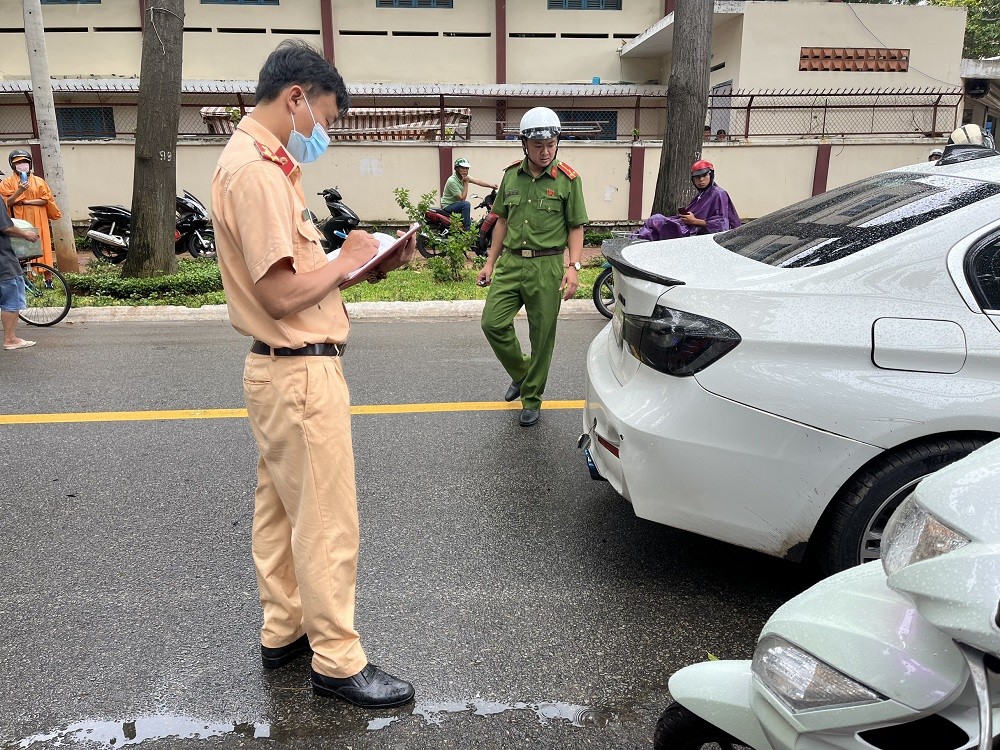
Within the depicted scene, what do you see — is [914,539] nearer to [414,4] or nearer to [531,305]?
[531,305]

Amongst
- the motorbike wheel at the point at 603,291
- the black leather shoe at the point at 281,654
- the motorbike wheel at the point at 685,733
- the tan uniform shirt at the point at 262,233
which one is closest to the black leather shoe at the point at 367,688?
the black leather shoe at the point at 281,654

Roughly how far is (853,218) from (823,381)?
2.67 ft

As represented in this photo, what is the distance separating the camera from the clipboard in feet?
7.27

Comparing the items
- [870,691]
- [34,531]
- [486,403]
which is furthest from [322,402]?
[486,403]

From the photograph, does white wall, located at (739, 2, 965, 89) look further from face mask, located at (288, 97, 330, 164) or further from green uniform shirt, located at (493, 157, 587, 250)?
face mask, located at (288, 97, 330, 164)

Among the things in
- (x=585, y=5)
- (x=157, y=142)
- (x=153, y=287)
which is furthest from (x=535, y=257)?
(x=585, y=5)

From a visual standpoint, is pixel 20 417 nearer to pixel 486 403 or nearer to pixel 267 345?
pixel 486 403

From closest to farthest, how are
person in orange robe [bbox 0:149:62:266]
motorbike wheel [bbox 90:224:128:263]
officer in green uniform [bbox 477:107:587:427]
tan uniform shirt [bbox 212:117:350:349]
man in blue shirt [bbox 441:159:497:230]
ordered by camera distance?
1. tan uniform shirt [bbox 212:117:350:349]
2. officer in green uniform [bbox 477:107:587:427]
3. person in orange robe [bbox 0:149:62:266]
4. motorbike wheel [bbox 90:224:128:263]
5. man in blue shirt [bbox 441:159:497:230]

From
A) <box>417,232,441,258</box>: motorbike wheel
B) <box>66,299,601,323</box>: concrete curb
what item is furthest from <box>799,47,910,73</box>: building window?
<box>66,299,601,323</box>: concrete curb

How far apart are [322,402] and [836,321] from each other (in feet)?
5.36

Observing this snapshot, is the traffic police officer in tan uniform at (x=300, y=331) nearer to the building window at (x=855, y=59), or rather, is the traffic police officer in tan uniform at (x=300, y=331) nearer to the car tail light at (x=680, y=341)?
the car tail light at (x=680, y=341)

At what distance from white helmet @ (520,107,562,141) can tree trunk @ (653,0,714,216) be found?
5.77 meters

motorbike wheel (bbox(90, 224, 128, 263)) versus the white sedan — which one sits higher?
the white sedan

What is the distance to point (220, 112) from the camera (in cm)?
1675
